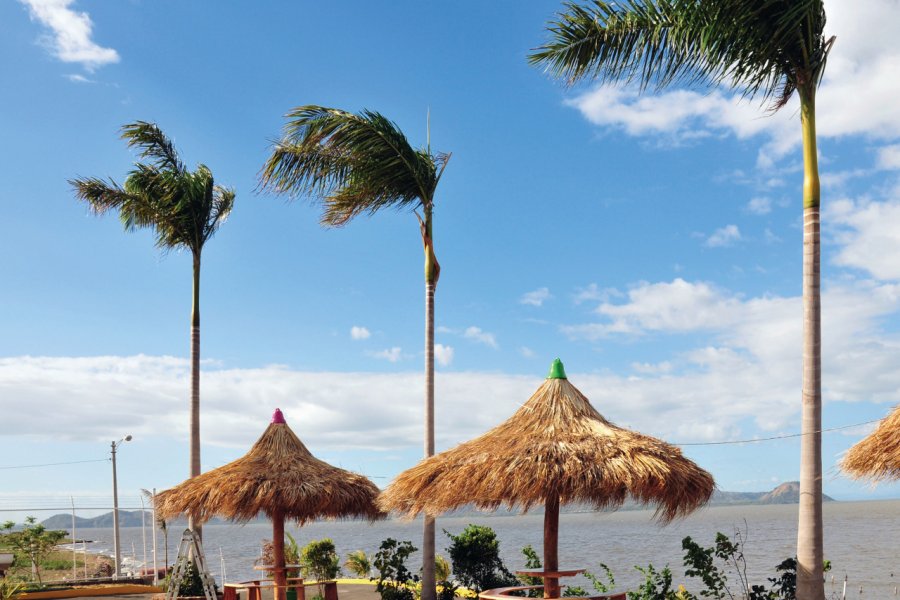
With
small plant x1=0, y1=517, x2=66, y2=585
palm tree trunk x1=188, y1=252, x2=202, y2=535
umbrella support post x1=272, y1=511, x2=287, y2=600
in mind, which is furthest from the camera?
small plant x1=0, y1=517, x2=66, y2=585

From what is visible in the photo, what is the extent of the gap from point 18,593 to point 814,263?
46.0 ft

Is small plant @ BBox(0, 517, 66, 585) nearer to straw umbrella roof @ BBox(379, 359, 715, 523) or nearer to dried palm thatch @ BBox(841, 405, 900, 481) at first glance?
straw umbrella roof @ BBox(379, 359, 715, 523)

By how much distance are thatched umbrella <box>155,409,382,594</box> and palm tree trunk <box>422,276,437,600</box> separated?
865mm

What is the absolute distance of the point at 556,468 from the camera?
9266mm

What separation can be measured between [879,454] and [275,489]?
7.60m

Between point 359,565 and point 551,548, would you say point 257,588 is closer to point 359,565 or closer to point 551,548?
point 551,548

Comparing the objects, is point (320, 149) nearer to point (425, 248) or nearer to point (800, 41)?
point (425, 248)

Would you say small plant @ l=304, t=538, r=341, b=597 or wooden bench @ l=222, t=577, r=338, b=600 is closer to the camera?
wooden bench @ l=222, t=577, r=338, b=600

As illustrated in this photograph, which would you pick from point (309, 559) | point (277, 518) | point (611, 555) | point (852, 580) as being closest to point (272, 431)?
point (277, 518)

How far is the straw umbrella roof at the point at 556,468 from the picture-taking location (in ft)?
30.4

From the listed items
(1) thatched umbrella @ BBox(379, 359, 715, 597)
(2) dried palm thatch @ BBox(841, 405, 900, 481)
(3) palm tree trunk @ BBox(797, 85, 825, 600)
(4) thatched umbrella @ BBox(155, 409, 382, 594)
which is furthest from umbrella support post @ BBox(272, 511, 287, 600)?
(2) dried palm thatch @ BBox(841, 405, 900, 481)

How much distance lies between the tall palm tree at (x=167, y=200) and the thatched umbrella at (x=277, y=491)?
14.1 ft

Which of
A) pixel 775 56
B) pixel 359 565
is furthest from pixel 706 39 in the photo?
pixel 359 565

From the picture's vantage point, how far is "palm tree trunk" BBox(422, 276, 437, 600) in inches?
506
